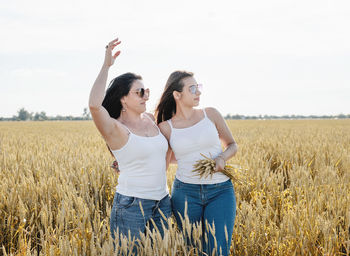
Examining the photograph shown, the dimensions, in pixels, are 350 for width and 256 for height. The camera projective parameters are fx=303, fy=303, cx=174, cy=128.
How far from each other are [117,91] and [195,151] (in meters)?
0.80

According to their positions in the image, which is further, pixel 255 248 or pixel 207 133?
pixel 207 133

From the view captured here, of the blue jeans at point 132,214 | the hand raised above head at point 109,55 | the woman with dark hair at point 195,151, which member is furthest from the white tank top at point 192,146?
the hand raised above head at point 109,55

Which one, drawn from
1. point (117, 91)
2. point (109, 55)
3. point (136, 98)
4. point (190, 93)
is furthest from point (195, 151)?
point (109, 55)

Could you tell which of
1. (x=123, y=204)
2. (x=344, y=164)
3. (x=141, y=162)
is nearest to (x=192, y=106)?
(x=141, y=162)

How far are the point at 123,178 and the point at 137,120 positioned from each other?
0.49 m

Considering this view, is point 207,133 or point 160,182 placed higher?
point 207,133

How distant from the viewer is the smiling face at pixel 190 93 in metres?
2.61

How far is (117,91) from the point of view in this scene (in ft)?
8.05

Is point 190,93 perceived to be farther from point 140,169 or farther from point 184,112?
point 140,169

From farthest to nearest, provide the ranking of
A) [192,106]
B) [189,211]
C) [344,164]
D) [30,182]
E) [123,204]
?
1. [344,164]
2. [30,182]
3. [192,106]
4. [189,211]
5. [123,204]

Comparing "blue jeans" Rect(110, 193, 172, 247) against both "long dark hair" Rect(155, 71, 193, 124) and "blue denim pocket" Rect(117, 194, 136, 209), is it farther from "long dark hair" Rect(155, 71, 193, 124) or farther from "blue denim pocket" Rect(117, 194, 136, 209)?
"long dark hair" Rect(155, 71, 193, 124)

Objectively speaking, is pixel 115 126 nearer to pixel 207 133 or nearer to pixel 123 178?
pixel 123 178

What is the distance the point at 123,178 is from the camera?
222 centimetres

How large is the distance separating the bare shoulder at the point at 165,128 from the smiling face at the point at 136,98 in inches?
11.0
